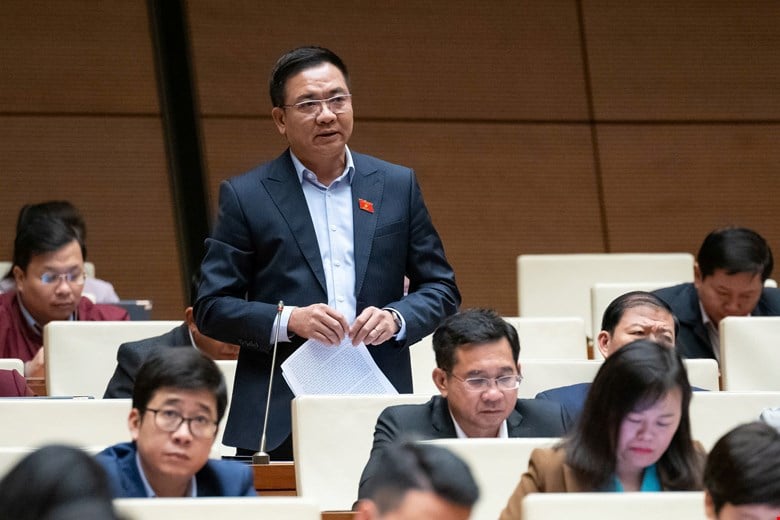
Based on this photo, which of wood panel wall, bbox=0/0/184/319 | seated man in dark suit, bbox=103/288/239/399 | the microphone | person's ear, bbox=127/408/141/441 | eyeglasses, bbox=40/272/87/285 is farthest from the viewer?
wood panel wall, bbox=0/0/184/319

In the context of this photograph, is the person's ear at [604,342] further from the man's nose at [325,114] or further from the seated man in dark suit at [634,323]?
the man's nose at [325,114]

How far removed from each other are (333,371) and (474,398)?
371mm

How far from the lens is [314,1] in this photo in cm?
734

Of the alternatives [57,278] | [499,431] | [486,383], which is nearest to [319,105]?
[486,383]

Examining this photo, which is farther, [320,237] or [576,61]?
[576,61]

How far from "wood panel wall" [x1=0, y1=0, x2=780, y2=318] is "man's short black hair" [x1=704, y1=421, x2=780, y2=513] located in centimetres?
497

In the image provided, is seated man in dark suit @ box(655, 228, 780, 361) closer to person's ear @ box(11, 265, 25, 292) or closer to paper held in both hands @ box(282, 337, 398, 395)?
paper held in both hands @ box(282, 337, 398, 395)

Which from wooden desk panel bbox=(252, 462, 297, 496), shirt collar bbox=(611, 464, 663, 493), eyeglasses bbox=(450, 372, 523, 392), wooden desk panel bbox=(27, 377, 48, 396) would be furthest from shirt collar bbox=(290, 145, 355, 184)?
wooden desk panel bbox=(27, 377, 48, 396)

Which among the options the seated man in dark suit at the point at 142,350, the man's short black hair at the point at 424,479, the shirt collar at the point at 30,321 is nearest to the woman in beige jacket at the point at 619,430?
the man's short black hair at the point at 424,479

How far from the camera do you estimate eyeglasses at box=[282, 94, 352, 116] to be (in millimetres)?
3557

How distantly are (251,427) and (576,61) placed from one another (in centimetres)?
429

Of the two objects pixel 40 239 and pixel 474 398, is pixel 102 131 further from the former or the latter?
pixel 474 398

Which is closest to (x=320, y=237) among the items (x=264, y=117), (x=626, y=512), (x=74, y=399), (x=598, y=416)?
(x=74, y=399)

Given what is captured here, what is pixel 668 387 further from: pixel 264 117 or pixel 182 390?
pixel 264 117
